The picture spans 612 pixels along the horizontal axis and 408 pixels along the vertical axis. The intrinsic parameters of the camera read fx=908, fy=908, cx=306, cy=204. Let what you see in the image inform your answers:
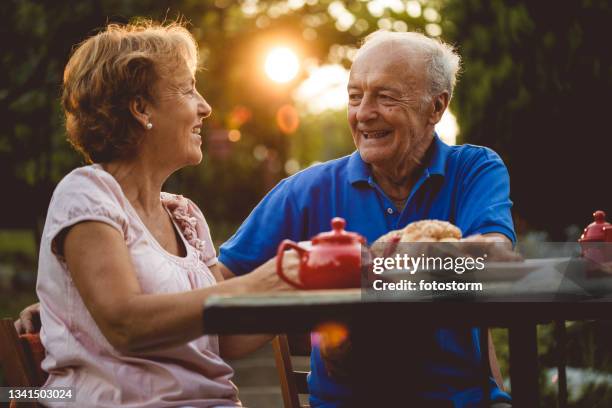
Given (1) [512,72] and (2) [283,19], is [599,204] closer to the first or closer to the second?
(1) [512,72]

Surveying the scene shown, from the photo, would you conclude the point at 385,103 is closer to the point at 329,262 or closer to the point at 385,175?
the point at 385,175

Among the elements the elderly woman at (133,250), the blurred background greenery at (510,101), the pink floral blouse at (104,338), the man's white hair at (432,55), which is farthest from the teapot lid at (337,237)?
the blurred background greenery at (510,101)

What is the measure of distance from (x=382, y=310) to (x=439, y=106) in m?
1.64

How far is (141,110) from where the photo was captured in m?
2.72

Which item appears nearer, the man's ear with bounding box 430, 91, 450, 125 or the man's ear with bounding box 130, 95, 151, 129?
the man's ear with bounding box 130, 95, 151, 129

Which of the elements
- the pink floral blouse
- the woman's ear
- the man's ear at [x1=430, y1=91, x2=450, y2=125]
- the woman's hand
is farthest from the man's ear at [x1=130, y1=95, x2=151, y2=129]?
the man's ear at [x1=430, y1=91, x2=450, y2=125]

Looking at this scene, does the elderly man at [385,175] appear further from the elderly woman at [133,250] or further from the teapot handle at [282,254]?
the teapot handle at [282,254]

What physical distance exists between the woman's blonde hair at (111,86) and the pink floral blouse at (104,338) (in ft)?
0.51

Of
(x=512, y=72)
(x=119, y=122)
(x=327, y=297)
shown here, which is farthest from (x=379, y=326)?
(x=512, y=72)

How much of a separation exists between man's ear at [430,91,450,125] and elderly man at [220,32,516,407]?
29 mm

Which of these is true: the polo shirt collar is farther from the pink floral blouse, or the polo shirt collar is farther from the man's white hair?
the pink floral blouse

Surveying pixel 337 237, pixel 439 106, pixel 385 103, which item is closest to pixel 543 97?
pixel 439 106

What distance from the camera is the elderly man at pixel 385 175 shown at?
308cm

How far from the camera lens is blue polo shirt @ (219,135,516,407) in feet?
9.39
